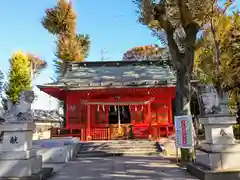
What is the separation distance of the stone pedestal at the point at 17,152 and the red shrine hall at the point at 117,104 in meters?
8.29

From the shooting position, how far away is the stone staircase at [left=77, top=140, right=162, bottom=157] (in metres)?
11.1

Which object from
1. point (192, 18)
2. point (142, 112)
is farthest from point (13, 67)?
point (192, 18)

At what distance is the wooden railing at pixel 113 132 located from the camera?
14.1m

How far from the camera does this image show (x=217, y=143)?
6.07 meters

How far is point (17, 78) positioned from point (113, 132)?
13.8 m

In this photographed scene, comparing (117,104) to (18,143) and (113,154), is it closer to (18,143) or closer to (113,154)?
(113,154)

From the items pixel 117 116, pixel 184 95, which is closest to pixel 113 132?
pixel 117 116

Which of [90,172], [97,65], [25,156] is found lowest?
[90,172]

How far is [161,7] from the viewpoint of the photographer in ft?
27.1

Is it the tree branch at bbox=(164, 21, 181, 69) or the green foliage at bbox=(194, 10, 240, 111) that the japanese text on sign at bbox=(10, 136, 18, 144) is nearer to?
Result: the tree branch at bbox=(164, 21, 181, 69)

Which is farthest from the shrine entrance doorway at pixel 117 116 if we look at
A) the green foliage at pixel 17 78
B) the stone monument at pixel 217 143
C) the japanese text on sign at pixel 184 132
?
the green foliage at pixel 17 78

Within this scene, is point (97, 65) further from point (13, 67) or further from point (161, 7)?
point (161, 7)

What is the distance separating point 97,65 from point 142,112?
657 cm

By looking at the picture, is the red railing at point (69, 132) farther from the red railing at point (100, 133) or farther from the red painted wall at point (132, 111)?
the red railing at point (100, 133)
